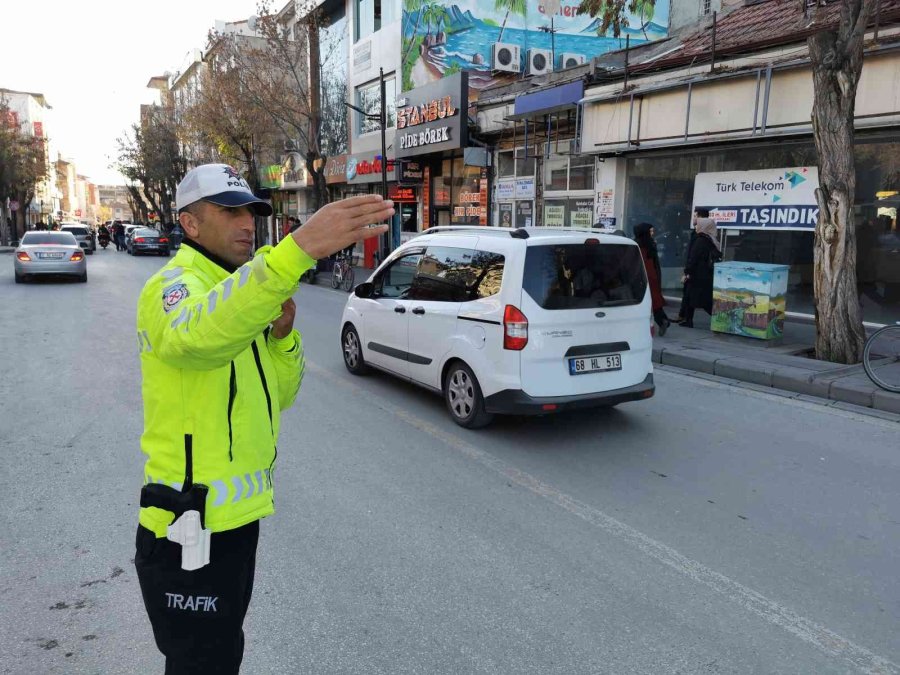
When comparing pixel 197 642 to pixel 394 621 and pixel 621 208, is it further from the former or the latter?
pixel 621 208

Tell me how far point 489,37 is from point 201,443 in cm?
2308

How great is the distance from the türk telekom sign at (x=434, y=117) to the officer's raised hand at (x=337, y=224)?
1831cm

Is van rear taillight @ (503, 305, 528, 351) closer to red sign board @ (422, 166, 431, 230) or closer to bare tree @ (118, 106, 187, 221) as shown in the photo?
red sign board @ (422, 166, 431, 230)

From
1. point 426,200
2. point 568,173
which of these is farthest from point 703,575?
point 426,200

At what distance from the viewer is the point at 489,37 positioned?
22.4m

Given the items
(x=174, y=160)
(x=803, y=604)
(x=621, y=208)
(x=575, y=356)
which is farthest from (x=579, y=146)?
(x=174, y=160)

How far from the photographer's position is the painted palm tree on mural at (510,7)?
881 inches

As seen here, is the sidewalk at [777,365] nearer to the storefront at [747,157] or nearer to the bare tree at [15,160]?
the storefront at [747,157]

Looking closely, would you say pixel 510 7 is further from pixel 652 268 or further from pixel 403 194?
pixel 652 268

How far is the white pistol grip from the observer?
5.83 ft

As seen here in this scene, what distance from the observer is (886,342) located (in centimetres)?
736

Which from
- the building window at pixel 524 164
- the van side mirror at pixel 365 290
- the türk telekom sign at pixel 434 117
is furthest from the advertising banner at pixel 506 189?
the van side mirror at pixel 365 290

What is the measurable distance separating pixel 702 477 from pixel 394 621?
9.38ft

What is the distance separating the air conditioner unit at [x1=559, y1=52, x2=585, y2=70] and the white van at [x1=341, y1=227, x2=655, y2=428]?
723 inches
